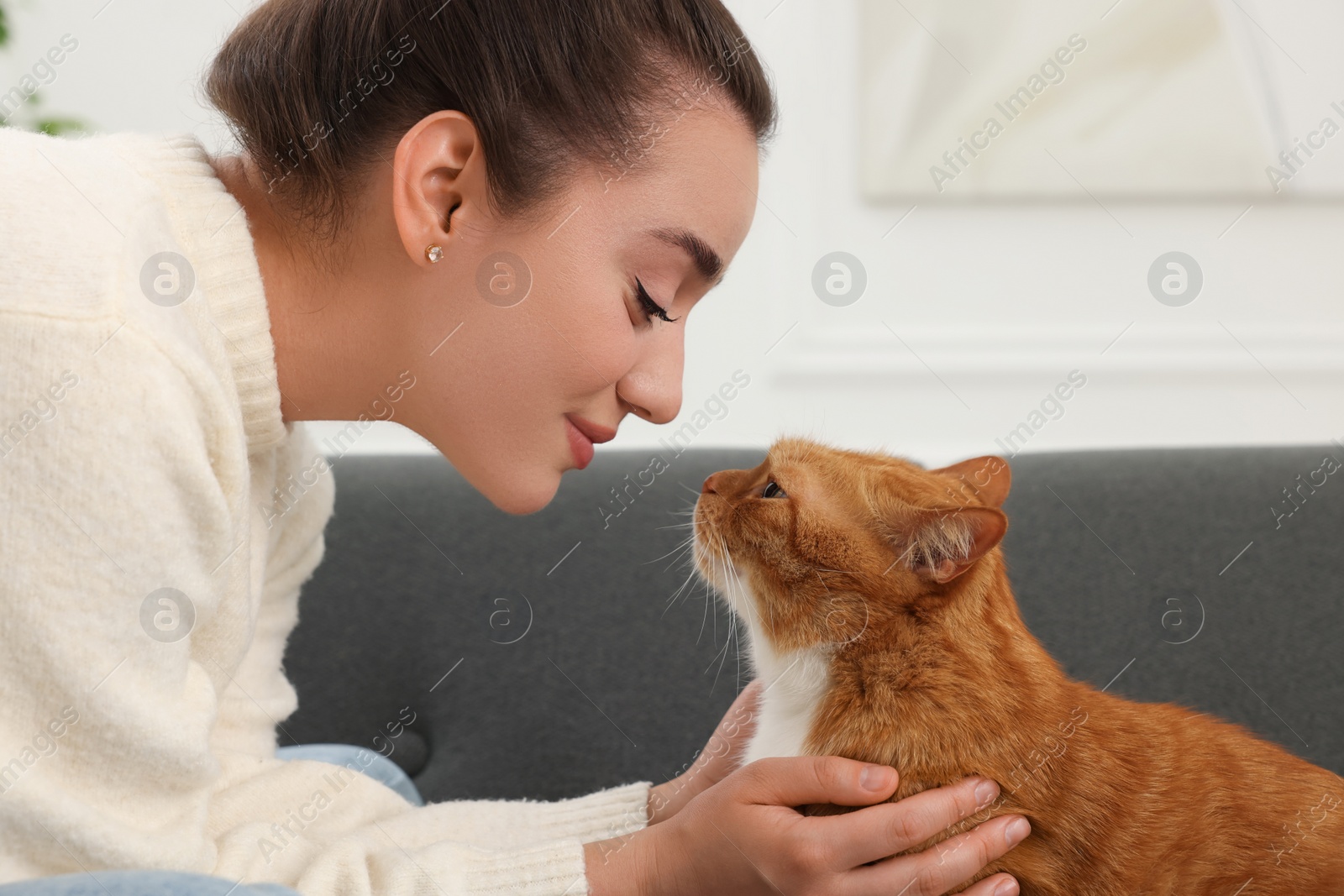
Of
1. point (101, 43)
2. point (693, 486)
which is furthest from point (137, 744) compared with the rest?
point (101, 43)

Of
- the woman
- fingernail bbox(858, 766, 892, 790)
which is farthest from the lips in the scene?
fingernail bbox(858, 766, 892, 790)

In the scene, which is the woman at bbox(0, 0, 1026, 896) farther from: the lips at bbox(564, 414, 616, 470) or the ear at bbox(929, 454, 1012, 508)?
the ear at bbox(929, 454, 1012, 508)

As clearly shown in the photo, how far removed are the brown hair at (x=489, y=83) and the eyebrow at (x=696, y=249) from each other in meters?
0.09

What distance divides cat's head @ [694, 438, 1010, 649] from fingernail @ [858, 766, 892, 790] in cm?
16

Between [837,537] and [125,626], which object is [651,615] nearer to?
[837,537]

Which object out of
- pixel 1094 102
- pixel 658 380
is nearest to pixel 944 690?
pixel 658 380

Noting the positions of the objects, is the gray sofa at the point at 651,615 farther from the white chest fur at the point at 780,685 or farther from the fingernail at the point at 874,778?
the fingernail at the point at 874,778

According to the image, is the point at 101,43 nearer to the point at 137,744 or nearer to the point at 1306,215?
the point at 137,744

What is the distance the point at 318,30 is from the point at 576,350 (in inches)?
18.2

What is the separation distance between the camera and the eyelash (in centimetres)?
111

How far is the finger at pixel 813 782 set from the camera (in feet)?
3.37

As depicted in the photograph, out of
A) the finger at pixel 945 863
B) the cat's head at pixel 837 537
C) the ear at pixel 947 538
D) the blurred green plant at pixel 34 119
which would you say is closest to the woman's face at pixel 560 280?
the cat's head at pixel 837 537

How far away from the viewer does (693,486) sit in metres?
1.89

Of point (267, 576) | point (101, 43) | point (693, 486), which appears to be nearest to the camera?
point (267, 576)
